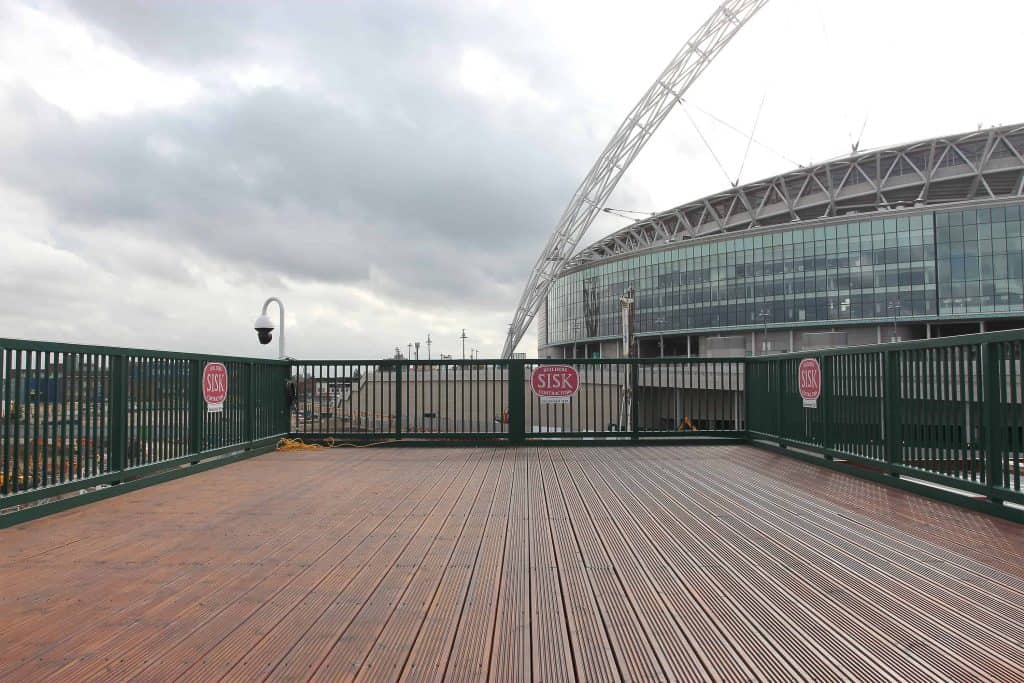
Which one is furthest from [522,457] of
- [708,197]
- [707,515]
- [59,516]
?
[708,197]

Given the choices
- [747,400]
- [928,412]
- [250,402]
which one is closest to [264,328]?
[250,402]

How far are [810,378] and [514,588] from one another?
6.96m

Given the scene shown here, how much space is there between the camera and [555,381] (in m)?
11.2

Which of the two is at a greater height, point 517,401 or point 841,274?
point 841,274

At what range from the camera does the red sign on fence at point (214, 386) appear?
8391mm

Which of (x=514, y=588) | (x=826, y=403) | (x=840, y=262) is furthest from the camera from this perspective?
(x=840, y=262)

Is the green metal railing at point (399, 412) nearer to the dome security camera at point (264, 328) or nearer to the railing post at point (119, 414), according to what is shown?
the railing post at point (119, 414)

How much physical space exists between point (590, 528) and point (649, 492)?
5.97 feet

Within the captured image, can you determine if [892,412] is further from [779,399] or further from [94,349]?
[94,349]

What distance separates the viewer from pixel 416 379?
1125cm

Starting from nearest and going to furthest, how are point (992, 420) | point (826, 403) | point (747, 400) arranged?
point (992, 420), point (826, 403), point (747, 400)

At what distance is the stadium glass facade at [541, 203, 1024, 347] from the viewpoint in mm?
55438

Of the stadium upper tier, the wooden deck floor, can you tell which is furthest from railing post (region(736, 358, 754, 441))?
the stadium upper tier

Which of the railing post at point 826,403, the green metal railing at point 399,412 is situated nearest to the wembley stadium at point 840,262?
the green metal railing at point 399,412
